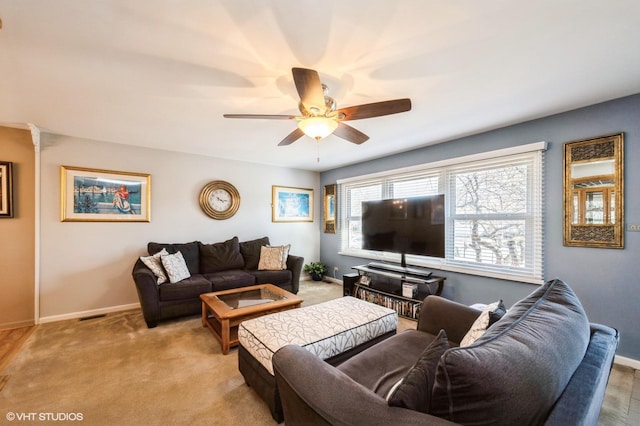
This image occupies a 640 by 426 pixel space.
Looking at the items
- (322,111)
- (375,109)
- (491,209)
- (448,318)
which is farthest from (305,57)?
(491,209)

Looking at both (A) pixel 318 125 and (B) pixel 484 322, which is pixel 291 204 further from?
(B) pixel 484 322

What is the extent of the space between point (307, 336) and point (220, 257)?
8.87 ft

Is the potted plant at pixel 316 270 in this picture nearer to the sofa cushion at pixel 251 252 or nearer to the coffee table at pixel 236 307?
the sofa cushion at pixel 251 252

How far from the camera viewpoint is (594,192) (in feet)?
7.94

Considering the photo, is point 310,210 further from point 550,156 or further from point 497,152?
point 550,156

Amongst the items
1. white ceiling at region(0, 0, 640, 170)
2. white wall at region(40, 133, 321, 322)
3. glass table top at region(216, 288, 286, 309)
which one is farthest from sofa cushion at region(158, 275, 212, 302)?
white ceiling at region(0, 0, 640, 170)

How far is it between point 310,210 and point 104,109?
3734mm

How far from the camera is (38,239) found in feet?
10.5

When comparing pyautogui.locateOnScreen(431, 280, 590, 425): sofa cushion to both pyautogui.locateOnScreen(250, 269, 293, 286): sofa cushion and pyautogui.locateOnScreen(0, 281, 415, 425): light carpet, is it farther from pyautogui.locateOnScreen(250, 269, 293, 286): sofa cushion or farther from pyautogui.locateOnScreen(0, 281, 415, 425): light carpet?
pyautogui.locateOnScreen(250, 269, 293, 286): sofa cushion

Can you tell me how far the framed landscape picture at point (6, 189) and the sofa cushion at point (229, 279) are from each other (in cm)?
233

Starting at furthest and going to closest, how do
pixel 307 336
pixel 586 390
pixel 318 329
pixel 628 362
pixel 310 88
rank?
pixel 628 362
pixel 318 329
pixel 307 336
pixel 310 88
pixel 586 390

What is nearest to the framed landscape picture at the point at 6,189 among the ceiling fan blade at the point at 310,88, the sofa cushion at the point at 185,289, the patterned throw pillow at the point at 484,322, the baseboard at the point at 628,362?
the sofa cushion at the point at 185,289

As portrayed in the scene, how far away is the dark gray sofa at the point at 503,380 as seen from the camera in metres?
0.75

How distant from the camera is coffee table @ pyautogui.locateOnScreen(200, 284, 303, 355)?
97.3 inches
